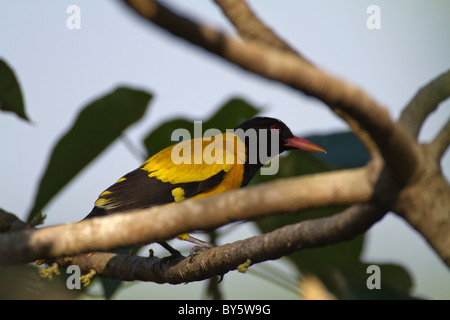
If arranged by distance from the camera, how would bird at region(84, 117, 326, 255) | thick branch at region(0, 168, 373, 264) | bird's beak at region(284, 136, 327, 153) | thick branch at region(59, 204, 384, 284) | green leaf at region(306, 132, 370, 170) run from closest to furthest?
thick branch at region(0, 168, 373, 264) < thick branch at region(59, 204, 384, 284) < bird at region(84, 117, 326, 255) < green leaf at region(306, 132, 370, 170) < bird's beak at region(284, 136, 327, 153)

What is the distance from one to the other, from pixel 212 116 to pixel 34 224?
52.6 inches

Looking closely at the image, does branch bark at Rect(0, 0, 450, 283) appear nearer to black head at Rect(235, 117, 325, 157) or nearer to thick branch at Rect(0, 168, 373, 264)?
thick branch at Rect(0, 168, 373, 264)

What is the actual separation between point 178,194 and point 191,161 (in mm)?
278

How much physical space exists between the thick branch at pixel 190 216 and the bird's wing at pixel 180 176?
1530 millimetres

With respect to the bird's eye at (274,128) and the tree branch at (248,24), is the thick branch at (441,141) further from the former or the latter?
the bird's eye at (274,128)

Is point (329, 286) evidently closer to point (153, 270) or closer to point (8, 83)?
point (153, 270)

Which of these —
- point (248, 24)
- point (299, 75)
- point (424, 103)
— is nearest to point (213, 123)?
point (248, 24)

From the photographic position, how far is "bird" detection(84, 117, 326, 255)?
117 inches

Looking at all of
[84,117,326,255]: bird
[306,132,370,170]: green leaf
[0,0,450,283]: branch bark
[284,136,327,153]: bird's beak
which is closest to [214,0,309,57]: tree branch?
[0,0,450,283]: branch bark

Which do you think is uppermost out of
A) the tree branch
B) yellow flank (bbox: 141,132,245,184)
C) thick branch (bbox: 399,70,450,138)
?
yellow flank (bbox: 141,132,245,184)

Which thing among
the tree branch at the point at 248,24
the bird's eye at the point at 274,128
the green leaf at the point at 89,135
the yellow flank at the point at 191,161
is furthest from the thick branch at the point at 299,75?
the bird's eye at the point at 274,128

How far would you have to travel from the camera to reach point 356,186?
47.1 inches

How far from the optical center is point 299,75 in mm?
1021
